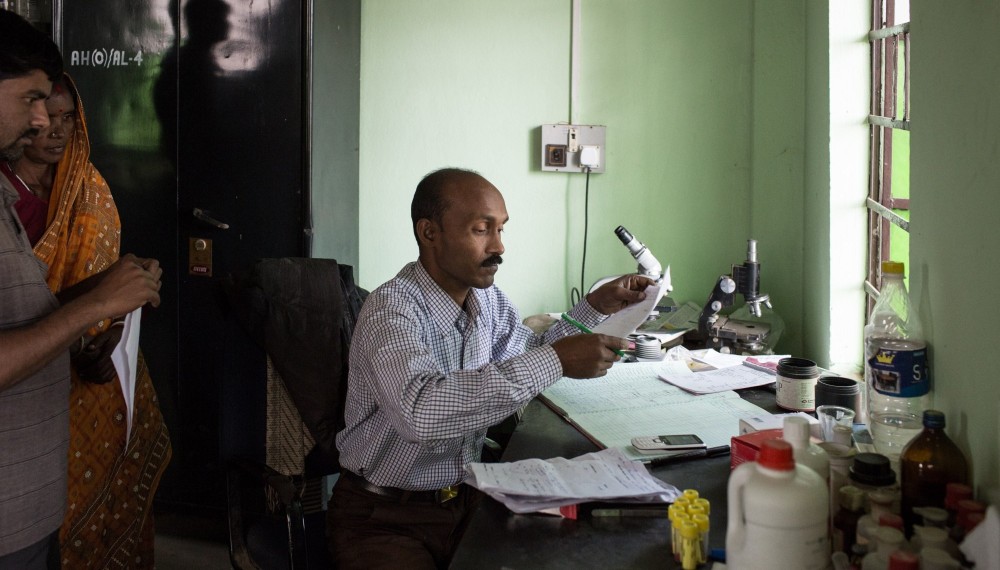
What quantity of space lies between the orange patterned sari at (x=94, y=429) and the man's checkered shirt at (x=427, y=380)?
29.6 inches

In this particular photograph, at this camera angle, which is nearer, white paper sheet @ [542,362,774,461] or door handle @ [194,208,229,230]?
white paper sheet @ [542,362,774,461]

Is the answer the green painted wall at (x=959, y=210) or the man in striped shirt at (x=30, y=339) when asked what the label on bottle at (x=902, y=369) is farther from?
the man in striped shirt at (x=30, y=339)

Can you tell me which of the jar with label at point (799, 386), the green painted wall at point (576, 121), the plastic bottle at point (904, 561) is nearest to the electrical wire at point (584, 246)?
the green painted wall at point (576, 121)

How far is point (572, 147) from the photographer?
2.84m

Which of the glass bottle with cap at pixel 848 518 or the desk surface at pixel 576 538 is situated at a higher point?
the glass bottle with cap at pixel 848 518

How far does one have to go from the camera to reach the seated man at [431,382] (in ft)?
4.31

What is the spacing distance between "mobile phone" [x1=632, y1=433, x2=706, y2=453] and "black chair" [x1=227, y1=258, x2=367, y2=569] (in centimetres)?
67

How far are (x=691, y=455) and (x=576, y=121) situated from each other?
5.65ft

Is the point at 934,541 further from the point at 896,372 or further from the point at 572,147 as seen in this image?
the point at 572,147

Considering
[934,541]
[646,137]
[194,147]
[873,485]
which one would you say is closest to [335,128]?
[194,147]

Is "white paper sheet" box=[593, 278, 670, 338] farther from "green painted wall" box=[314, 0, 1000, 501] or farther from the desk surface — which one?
"green painted wall" box=[314, 0, 1000, 501]

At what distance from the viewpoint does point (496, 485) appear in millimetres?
1177

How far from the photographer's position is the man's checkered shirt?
130 centimetres

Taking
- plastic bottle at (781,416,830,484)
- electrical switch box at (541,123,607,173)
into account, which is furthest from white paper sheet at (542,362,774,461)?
electrical switch box at (541,123,607,173)
